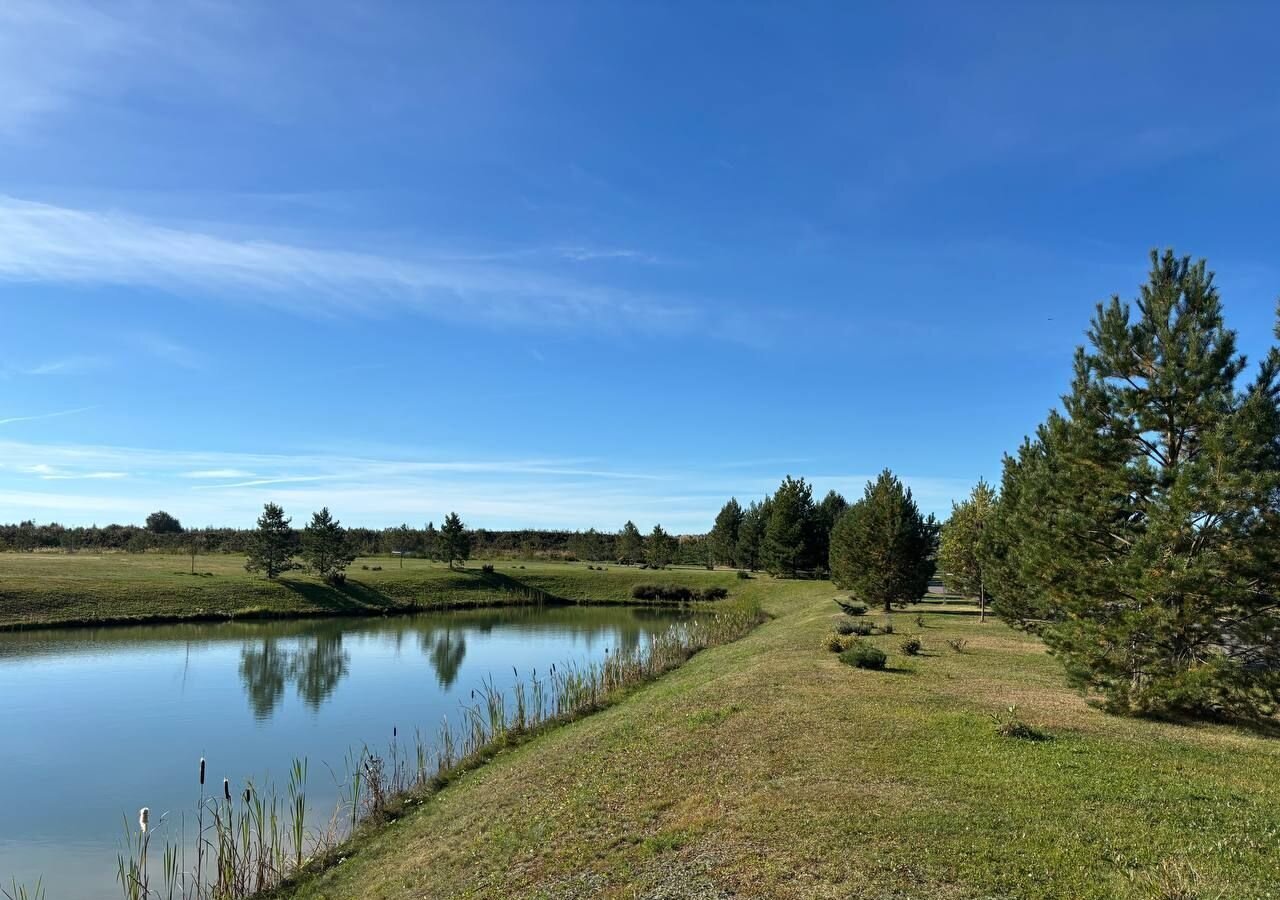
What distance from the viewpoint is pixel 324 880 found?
12.1 m

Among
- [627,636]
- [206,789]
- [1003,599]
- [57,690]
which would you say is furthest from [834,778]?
[627,636]

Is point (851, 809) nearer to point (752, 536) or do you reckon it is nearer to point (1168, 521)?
point (1168, 521)

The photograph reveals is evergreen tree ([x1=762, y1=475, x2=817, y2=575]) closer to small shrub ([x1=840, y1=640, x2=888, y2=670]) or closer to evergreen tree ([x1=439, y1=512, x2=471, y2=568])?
evergreen tree ([x1=439, y1=512, x2=471, y2=568])

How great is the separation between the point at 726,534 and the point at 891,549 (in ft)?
178

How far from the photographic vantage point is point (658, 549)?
97312mm

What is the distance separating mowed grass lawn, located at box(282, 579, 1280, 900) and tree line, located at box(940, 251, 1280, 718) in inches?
49.5

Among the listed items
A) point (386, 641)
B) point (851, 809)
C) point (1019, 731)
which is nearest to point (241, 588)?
point (386, 641)

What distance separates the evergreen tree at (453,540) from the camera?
73.2 meters

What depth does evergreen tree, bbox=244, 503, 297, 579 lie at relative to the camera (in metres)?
58.2

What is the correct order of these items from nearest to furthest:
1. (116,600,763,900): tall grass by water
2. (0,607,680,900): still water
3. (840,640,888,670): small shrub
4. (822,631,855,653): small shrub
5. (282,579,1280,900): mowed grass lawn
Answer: (282,579,1280,900): mowed grass lawn → (116,600,763,900): tall grass by water → (0,607,680,900): still water → (840,640,888,670): small shrub → (822,631,855,653): small shrub

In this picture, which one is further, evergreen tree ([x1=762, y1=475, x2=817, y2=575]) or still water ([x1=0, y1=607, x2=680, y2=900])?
evergreen tree ([x1=762, y1=475, x2=817, y2=575])

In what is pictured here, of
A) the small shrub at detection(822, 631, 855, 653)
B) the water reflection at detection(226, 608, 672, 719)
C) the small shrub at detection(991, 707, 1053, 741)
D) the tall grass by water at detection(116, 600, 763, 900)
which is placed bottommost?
the water reflection at detection(226, 608, 672, 719)

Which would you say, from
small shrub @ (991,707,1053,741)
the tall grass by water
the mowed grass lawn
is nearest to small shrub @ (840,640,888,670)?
the mowed grass lawn

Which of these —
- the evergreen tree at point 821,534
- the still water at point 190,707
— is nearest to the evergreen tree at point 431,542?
the still water at point 190,707
